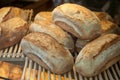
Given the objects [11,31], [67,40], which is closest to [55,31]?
[67,40]

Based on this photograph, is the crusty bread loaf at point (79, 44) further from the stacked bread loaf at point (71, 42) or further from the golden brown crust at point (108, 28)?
the golden brown crust at point (108, 28)

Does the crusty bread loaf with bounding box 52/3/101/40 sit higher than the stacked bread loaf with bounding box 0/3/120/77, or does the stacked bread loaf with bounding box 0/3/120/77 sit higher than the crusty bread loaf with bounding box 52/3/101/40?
the crusty bread loaf with bounding box 52/3/101/40

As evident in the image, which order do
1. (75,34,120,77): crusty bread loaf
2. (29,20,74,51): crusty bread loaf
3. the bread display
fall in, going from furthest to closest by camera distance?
the bread display < (29,20,74,51): crusty bread loaf < (75,34,120,77): crusty bread loaf

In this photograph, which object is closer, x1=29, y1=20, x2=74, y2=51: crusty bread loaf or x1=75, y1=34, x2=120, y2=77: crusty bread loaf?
x1=75, y1=34, x2=120, y2=77: crusty bread loaf

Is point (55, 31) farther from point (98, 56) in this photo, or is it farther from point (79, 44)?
point (98, 56)

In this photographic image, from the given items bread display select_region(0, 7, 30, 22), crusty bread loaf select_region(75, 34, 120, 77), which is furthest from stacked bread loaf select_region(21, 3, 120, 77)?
bread display select_region(0, 7, 30, 22)

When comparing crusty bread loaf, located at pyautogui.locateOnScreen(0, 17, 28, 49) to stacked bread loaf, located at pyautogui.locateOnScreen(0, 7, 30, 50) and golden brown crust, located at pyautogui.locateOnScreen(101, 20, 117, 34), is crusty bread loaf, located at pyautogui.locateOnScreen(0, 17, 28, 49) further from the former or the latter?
golden brown crust, located at pyautogui.locateOnScreen(101, 20, 117, 34)

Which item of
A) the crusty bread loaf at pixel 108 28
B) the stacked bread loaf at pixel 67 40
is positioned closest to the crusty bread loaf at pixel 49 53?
the stacked bread loaf at pixel 67 40
